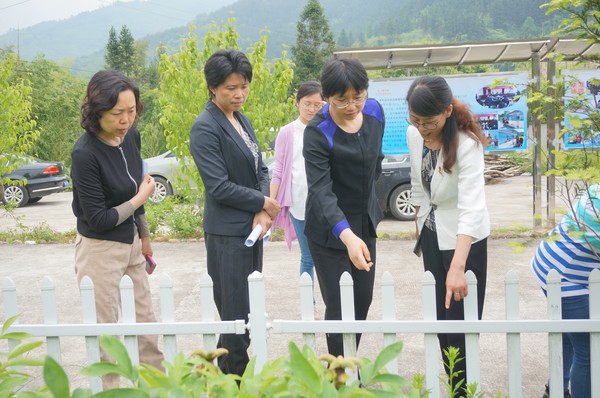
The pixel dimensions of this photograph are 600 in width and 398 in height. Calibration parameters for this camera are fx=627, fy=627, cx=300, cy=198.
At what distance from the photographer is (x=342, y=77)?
9.55 ft

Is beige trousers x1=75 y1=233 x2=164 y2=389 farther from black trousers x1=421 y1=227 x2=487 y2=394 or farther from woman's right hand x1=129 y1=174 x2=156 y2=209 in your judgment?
black trousers x1=421 y1=227 x2=487 y2=394

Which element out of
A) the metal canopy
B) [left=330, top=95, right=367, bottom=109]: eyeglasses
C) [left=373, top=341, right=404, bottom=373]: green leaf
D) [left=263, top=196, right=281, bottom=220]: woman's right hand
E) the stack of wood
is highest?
the metal canopy

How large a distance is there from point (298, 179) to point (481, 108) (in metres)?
4.01

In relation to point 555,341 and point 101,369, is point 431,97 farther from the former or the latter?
point 101,369

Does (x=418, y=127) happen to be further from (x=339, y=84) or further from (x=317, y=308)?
(x=317, y=308)

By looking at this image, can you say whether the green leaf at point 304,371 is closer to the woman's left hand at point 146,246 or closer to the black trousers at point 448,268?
the black trousers at point 448,268

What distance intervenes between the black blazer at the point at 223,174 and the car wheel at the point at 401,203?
276 inches

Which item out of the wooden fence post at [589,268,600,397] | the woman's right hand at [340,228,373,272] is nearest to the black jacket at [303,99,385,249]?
the woman's right hand at [340,228,373,272]

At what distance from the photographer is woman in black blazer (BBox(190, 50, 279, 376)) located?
3.15m

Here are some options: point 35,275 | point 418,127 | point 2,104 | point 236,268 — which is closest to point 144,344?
point 236,268

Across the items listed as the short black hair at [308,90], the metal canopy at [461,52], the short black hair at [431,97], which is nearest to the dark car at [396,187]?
the metal canopy at [461,52]

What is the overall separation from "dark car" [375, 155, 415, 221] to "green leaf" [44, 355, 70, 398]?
904 centimetres

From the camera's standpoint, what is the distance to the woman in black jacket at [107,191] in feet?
9.82

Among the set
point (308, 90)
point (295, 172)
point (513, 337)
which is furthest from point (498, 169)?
point (513, 337)
